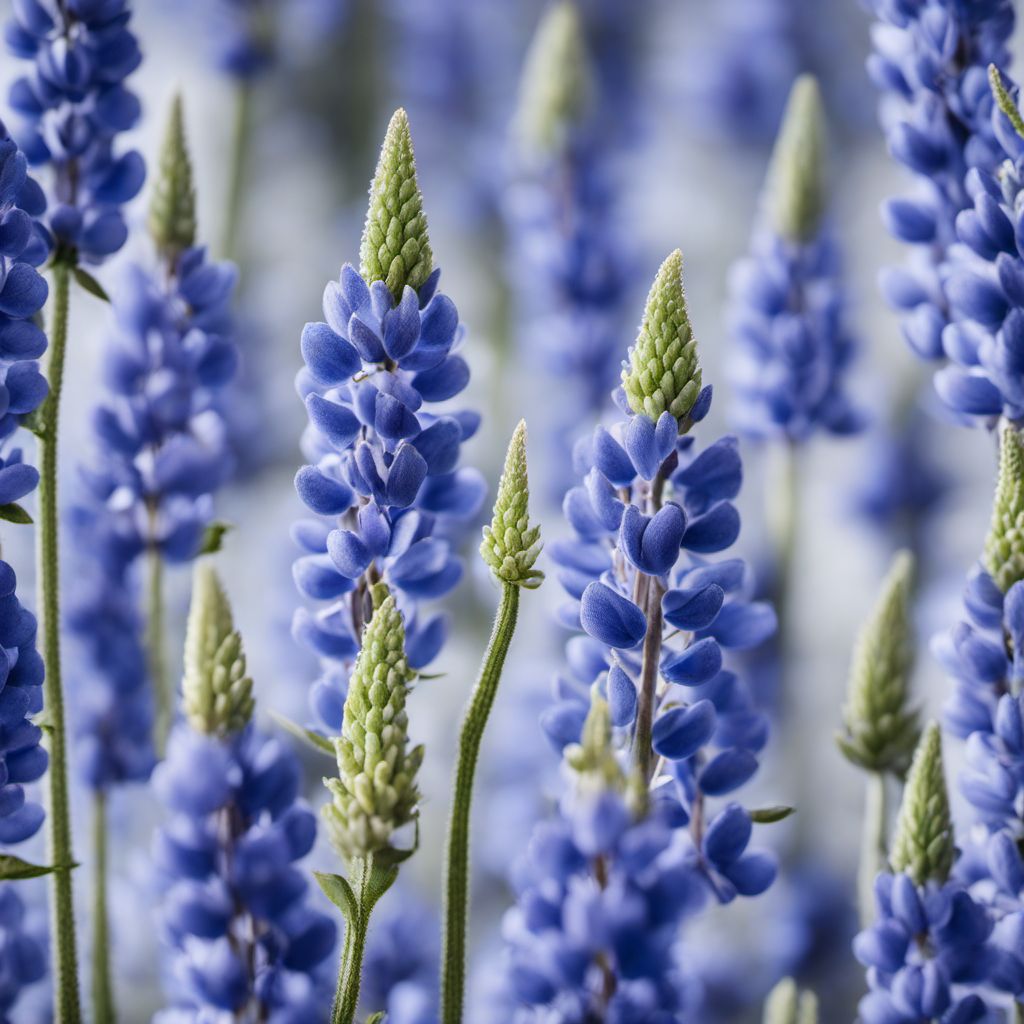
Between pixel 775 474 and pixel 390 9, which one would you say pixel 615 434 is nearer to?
pixel 775 474

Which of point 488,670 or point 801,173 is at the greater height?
point 801,173

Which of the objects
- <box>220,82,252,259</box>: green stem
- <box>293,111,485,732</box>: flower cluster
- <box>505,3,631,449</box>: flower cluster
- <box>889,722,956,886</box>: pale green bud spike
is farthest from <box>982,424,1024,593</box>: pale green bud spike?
<box>220,82,252,259</box>: green stem

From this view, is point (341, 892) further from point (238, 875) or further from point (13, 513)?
point (13, 513)

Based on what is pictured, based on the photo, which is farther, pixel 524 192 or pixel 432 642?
pixel 524 192

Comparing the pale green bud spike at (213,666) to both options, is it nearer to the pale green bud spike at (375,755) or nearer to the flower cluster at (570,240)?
the pale green bud spike at (375,755)

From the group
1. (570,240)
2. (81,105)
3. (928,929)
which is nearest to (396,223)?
(81,105)

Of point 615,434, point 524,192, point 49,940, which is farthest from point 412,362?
point 524,192

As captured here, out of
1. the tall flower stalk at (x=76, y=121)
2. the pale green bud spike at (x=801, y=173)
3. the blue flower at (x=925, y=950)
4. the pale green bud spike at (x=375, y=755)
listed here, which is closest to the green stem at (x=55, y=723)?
the tall flower stalk at (x=76, y=121)

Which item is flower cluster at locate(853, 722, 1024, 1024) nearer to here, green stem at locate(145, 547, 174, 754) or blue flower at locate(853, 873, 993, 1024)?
blue flower at locate(853, 873, 993, 1024)
